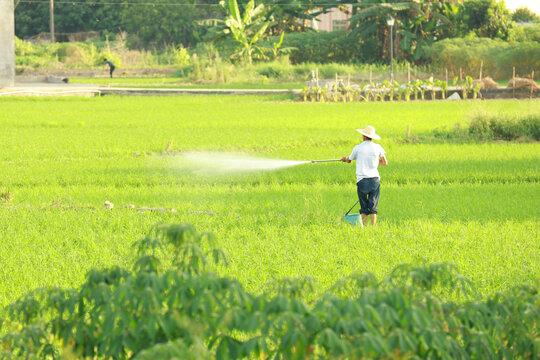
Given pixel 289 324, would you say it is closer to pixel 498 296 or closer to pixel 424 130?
pixel 498 296

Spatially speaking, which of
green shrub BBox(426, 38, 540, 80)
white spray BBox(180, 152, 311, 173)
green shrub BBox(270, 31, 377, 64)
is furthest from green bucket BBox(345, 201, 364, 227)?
green shrub BBox(270, 31, 377, 64)

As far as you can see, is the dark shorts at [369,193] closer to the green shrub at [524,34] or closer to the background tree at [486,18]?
the background tree at [486,18]

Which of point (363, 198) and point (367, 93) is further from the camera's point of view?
point (367, 93)

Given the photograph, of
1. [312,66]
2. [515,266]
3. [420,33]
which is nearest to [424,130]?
[515,266]

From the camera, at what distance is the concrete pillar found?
98.9 feet

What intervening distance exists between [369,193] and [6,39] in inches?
976

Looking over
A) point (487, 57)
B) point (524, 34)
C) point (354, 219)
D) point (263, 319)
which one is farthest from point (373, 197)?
point (524, 34)

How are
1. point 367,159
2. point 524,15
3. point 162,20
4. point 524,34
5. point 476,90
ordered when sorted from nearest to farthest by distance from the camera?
point 367,159, point 476,90, point 524,34, point 162,20, point 524,15

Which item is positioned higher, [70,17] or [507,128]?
[70,17]

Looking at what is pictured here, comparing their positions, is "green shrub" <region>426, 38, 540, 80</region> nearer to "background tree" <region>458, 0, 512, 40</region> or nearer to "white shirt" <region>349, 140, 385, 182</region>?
"background tree" <region>458, 0, 512, 40</region>

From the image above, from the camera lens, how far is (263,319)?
3.03m

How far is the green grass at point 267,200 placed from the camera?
714cm

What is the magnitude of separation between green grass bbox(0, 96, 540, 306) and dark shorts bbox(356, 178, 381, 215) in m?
0.23

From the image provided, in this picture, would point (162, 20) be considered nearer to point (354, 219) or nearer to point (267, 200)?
point (267, 200)
